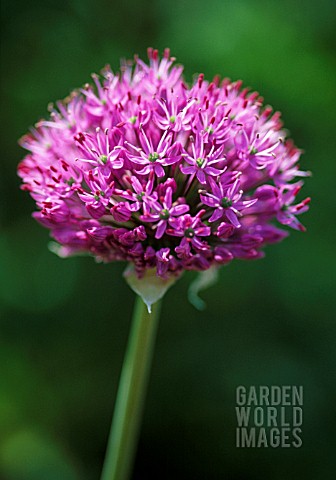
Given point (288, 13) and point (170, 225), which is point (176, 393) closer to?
point (170, 225)

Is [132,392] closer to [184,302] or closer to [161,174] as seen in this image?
[161,174]

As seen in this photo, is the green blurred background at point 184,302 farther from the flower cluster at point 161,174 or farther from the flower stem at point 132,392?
the flower cluster at point 161,174

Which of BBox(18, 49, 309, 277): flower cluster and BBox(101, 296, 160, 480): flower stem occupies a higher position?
BBox(18, 49, 309, 277): flower cluster

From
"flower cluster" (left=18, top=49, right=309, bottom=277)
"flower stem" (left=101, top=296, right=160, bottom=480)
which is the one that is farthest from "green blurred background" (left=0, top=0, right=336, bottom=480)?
"flower cluster" (left=18, top=49, right=309, bottom=277)

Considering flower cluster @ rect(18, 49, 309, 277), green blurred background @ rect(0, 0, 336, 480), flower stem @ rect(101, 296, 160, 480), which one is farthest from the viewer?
green blurred background @ rect(0, 0, 336, 480)

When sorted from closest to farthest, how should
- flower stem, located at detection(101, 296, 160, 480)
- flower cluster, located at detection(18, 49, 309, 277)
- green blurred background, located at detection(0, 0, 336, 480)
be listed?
flower cluster, located at detection(18, 49, 309, 277)
flower stem, located at detection(101, 296, 160, 480)
green blurred background, located at detection(0, 0, 336, 480)

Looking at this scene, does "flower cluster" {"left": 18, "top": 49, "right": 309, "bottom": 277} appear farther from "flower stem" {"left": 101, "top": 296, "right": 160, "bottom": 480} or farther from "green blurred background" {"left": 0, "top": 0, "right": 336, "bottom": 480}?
"green blurred background" {"left": 0, "top": 0, "right": 336, "bottom": 480}

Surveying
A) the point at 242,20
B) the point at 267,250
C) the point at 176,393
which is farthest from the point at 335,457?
the point at 242,20
